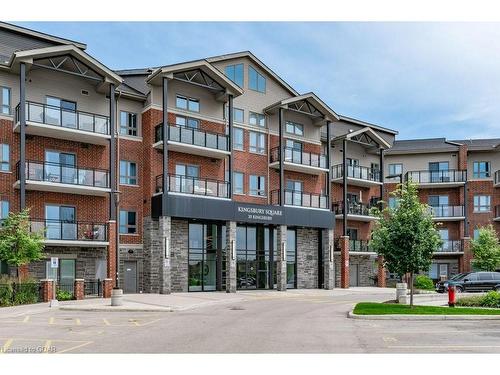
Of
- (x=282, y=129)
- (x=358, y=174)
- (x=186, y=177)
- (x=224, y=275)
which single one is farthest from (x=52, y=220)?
(x=358, y=174)

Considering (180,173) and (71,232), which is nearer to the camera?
(71,232)

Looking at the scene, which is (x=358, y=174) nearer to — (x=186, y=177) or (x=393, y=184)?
(x=393, y=184)

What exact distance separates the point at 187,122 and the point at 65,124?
7951 mm

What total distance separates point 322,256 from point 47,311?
2301cm

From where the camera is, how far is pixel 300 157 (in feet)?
136

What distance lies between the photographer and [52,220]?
1232 inches

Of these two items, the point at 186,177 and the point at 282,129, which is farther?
the point at 282,129

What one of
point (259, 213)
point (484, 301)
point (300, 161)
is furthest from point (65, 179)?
point (484, 301)

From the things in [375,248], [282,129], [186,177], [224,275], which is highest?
[282,129]

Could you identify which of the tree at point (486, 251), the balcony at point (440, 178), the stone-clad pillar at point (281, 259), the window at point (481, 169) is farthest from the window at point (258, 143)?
the window at point (481, 169)

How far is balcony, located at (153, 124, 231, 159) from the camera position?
34375mm

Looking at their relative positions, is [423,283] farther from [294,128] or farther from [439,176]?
[294,128]

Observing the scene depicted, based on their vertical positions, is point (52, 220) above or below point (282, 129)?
below

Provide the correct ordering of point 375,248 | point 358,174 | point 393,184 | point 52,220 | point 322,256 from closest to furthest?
point 375,248
point 52,220
point 322,256
point 358,174
point 393,184
